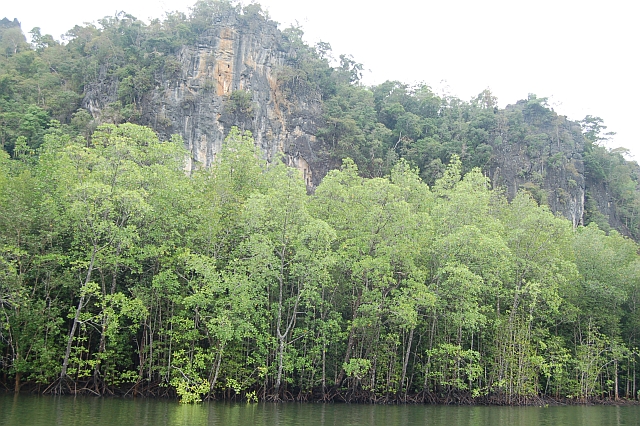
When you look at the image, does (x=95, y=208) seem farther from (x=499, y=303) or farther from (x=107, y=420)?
(x=499, y=303)

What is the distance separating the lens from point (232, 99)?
54469 millimetres

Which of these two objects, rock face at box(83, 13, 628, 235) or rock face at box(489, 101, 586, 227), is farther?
rock face at box(489, 101, 586, 227)

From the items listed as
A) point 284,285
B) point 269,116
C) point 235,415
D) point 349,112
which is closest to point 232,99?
point 269,116

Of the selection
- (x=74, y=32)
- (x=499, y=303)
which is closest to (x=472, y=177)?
(x=499, y=303)

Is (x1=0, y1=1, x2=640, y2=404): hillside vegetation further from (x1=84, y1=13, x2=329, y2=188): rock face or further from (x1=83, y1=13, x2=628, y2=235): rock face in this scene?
(x1=83, y1=13, x2=628, y2=235): rock face

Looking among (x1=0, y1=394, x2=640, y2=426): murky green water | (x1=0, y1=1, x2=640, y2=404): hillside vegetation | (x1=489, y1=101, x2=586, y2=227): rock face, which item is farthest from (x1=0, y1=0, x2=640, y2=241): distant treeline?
(x1=0, y1=394, x2=640, y2=426): murky green water

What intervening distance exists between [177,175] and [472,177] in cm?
1574

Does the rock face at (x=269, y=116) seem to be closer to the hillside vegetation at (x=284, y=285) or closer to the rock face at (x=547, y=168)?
the rock face at (x=547, y=168)

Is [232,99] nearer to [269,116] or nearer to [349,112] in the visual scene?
[269,116]

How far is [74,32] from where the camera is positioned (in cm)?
7131

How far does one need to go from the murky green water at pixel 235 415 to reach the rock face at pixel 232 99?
117 ft

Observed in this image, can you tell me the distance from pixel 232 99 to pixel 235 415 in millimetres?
42617

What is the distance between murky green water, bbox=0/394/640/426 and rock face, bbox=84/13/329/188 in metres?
35.6

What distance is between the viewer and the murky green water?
13.8m
